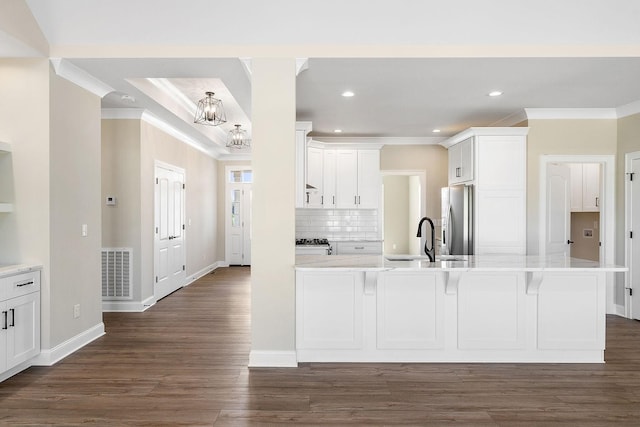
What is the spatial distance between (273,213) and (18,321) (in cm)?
213

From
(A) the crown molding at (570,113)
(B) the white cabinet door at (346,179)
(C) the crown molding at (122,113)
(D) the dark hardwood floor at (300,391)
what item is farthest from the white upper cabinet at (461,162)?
(C) the crown molding at (122,113)

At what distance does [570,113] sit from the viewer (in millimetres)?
4934

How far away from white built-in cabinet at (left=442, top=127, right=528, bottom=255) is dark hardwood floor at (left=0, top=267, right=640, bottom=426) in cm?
161

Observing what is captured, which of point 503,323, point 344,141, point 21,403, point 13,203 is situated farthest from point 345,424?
point 344,141

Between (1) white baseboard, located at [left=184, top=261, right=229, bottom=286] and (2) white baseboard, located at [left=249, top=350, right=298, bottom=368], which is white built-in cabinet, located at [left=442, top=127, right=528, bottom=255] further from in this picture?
(1) white baseboard, located at [left=184, top=261, right=229, bottom=286]

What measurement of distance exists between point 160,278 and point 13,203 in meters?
2.69

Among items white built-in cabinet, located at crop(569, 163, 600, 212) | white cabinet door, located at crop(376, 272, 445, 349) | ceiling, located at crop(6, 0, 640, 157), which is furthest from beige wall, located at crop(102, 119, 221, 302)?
white built-in cabinet, located at crop(569, 163, 600, 212)

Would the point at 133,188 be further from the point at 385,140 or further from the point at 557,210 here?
the point at 557,210

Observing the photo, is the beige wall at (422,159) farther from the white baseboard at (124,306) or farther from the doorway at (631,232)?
the white baseboard at (124,306)

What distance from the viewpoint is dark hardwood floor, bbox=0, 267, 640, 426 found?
2449 millimetres

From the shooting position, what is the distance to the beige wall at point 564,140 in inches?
196

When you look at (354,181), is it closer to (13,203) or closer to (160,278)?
(160,278)

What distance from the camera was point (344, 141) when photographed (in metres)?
6.70

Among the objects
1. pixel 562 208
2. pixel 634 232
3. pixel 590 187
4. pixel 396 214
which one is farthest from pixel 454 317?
pixel 396 214
